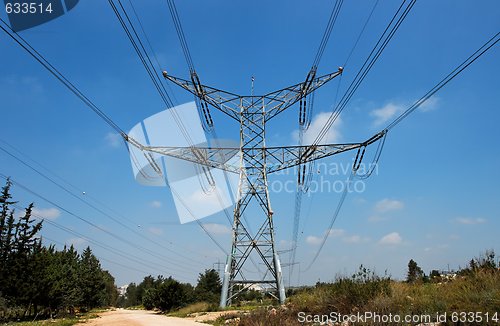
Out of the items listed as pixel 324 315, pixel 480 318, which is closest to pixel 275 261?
pixel 324 315

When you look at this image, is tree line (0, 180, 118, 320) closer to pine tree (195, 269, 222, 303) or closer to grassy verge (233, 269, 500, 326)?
pine tree (195, 269, 222, 303)

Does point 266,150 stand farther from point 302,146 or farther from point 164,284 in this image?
point 164,284

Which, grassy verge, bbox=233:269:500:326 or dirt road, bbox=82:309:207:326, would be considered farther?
dirt road, bbox=82:309:207:326

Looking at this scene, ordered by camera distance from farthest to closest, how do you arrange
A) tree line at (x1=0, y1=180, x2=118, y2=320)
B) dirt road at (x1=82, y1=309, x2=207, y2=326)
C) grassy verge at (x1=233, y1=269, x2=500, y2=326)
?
tree line at (x1=0, y1=180, x2=118, y2=320) → dirt road at (x1=82, y1=309, x2=207, y2=326) → grassy verge at (x1=233, y1=269, x2=500, y2=326)

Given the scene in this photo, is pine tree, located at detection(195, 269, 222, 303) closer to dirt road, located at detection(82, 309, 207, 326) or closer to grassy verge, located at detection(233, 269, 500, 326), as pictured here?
dirt road, located at detection(82, 309, 207, 326)

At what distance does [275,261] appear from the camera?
18.4 m

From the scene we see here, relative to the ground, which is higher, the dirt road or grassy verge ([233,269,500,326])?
grassy verge ([233,269,500,326])

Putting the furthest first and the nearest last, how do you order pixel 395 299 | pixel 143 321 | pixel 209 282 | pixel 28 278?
pixel 209 282 < pixel 28 278 < pixel 143 321 < pixel 395 299

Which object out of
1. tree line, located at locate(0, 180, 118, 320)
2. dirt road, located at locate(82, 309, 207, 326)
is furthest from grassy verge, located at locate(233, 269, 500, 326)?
tree line, located at locate(0, 180, 118, 320)

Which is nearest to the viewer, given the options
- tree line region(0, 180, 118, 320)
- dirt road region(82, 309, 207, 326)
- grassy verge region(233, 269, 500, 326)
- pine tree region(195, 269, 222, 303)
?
grassy verge region(233, 269, 500, 326)

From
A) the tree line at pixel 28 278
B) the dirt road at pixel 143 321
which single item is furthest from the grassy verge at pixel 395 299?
the tree line at pixel 28 278

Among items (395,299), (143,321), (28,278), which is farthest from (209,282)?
(395,299)

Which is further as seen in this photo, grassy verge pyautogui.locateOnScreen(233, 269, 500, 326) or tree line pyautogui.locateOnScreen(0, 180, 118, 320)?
tree line pyautogui.locateOnScreen(0, 180, 118, 320)

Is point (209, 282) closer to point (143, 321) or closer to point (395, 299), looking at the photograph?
point (143, 321)
